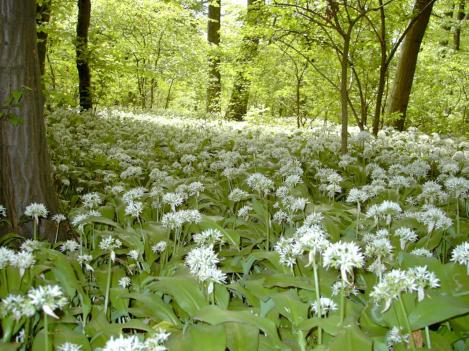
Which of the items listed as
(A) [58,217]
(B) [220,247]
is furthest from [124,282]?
(A) [58,217]

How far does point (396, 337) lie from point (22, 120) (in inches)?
96.3

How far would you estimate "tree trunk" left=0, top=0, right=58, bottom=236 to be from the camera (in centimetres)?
286

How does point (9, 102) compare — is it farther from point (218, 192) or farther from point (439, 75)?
point (439, 75)

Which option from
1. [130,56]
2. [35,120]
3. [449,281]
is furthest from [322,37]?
[130,56]

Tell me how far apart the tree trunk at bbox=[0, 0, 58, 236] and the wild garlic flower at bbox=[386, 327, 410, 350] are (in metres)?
2.32

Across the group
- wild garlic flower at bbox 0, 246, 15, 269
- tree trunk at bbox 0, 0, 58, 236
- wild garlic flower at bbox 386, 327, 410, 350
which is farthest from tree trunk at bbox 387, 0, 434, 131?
wild garlic flower at bbox 0, 246, 15, 269

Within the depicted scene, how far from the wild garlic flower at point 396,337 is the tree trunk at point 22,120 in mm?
2318

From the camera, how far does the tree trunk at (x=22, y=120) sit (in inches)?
112

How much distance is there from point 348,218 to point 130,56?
15.4 metres

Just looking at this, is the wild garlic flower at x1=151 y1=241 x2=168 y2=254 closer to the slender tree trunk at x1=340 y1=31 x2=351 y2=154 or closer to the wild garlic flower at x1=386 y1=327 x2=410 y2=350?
the wild garlic flower at x1=386 y1=327 x2=410 y2=350

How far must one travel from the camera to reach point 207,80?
16.2 m

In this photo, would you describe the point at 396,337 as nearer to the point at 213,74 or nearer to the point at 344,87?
the point at 344,87

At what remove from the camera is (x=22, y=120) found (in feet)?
9.39

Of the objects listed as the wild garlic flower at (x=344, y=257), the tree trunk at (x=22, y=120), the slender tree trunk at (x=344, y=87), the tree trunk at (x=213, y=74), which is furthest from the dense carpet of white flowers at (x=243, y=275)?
the tree trunk at (x=213, y=74)
